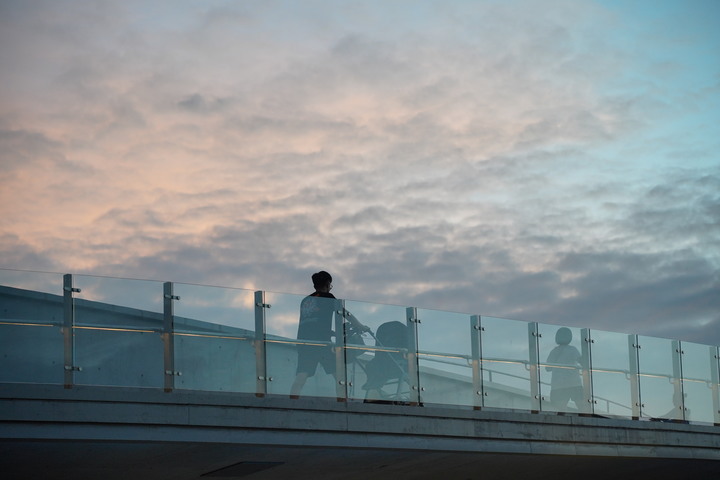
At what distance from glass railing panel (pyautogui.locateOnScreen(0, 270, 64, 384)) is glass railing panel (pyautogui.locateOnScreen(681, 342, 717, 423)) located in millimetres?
11060

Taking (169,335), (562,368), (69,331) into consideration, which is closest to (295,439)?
(169,335)

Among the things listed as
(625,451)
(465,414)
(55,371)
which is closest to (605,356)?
(625,451)

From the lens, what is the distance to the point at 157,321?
41.6 ft

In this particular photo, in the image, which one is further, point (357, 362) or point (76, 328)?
point (357, 362)

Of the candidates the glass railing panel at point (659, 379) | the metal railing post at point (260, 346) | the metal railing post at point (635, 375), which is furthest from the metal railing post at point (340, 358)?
the glass railing panel at point (659, 379)

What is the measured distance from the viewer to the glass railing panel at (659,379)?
17984 mm

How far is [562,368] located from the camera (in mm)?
16781

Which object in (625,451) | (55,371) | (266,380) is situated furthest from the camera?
(625,451)

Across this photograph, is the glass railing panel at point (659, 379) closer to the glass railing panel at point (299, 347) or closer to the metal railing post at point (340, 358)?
the metal railing post at point (340, 358)

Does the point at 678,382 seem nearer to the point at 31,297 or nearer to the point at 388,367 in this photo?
the point at 388,367

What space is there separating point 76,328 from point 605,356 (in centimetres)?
882

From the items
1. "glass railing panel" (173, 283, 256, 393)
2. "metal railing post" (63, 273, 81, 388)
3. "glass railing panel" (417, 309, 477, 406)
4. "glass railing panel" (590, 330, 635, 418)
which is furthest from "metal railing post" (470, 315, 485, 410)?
"metal railing post" (63, 273, 81, 388)

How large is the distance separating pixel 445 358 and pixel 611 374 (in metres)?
Result: 3.64

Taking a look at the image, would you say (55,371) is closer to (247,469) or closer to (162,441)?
(162,441)
